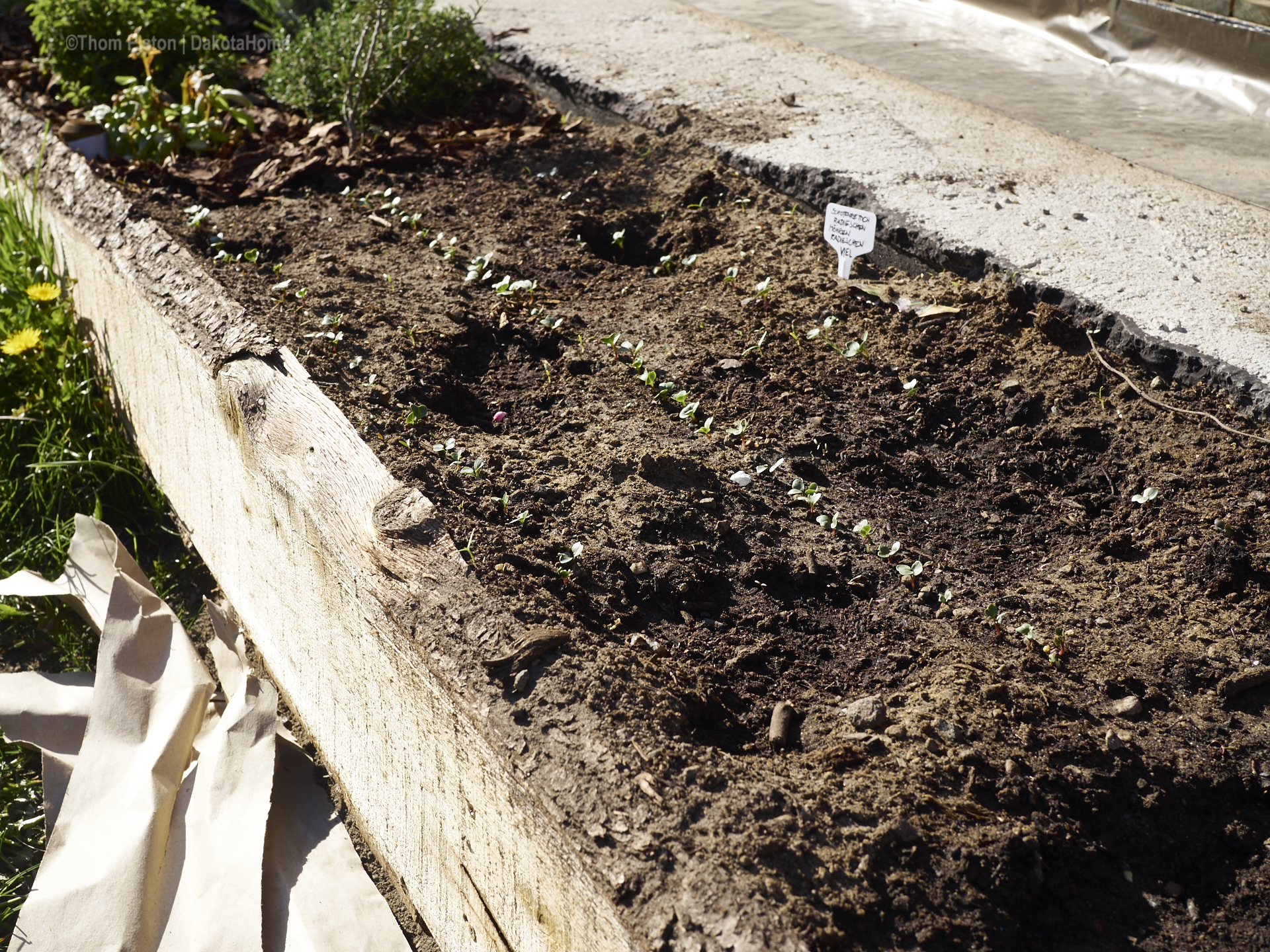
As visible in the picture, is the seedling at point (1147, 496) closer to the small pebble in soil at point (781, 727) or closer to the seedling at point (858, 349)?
the seedling at point (858, 349)

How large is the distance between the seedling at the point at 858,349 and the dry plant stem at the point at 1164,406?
0.52 m

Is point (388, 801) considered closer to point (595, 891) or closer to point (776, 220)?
point (595, 891)

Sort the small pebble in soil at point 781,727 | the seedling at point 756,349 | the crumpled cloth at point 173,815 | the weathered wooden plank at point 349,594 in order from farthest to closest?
the seedling at point 756,349
the crumpled cloth at point 173,815
the small pebble in soil at point 781,727
the weathered wooden plank at point 349,594

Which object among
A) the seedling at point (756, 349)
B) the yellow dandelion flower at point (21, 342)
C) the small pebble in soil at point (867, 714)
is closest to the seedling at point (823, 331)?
the seedling at point (756, 349)

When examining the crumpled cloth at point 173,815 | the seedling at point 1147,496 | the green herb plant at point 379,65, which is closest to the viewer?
the crumpled cloth at point 173,815

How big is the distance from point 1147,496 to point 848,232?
1037 mm

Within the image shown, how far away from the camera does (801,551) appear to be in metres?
1.83

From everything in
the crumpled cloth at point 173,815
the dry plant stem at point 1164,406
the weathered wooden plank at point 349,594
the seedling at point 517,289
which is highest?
the dry plant stem at point 1164,406

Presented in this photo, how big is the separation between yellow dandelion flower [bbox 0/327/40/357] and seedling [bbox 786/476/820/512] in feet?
7.20

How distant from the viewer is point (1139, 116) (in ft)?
10.8

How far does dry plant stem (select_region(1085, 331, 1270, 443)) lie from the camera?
1.94 meters

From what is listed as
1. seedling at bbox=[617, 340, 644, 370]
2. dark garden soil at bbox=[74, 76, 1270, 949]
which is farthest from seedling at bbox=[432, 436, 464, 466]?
seedling at bbox=[617, 340, 644, 370]

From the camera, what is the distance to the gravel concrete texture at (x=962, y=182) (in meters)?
2.23

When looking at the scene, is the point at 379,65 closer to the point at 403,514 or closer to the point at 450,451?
the point at 450,451
